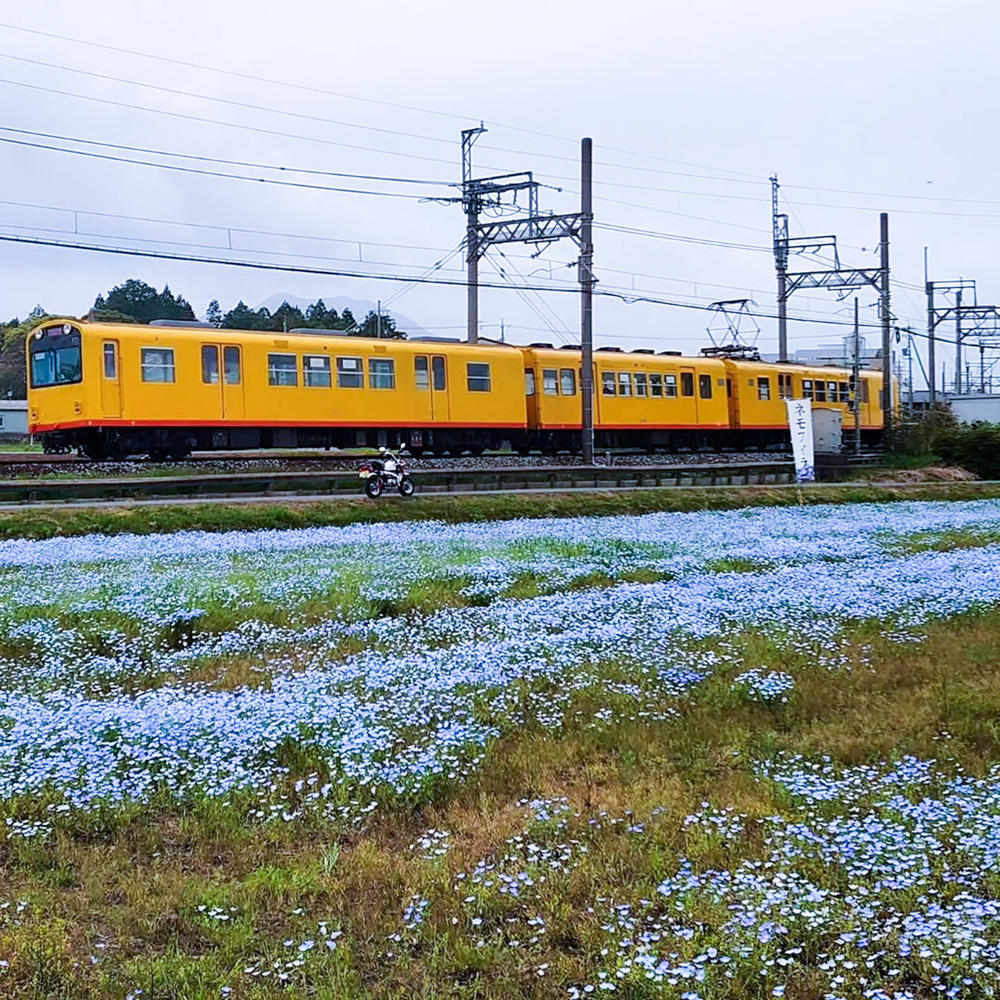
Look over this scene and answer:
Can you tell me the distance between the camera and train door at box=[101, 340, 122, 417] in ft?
71.3

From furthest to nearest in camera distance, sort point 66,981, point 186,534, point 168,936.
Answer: point 186,534
point 168,936
point 66,981

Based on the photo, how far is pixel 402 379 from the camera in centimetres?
2631

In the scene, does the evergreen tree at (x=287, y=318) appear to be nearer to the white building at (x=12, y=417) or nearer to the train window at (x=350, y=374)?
the white building at (x=12, y=417)

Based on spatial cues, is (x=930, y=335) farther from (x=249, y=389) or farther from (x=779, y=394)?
(x=249, y=389)

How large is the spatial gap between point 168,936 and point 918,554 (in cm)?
1116

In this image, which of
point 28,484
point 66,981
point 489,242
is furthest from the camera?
point 489,242

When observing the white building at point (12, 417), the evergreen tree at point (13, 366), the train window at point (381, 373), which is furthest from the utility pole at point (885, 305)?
the evergreen tree at point (13, 366)

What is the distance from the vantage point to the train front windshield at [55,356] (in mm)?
21891

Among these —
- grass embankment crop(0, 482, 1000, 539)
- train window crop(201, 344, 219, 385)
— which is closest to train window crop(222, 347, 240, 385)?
train window crop(201, 344, 219, 385)

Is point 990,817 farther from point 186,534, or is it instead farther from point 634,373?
point 634,373

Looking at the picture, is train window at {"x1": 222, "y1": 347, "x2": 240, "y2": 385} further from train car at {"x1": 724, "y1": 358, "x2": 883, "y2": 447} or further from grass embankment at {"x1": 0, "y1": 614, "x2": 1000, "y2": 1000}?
grass embankment at {"x1": 0, "y1": 614, "x2": 1000, "y2": 1000}

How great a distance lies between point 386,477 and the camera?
20031 millimetres

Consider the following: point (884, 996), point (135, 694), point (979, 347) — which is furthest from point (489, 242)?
point (979, 347)

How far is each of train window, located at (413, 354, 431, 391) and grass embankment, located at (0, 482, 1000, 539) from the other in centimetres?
652
